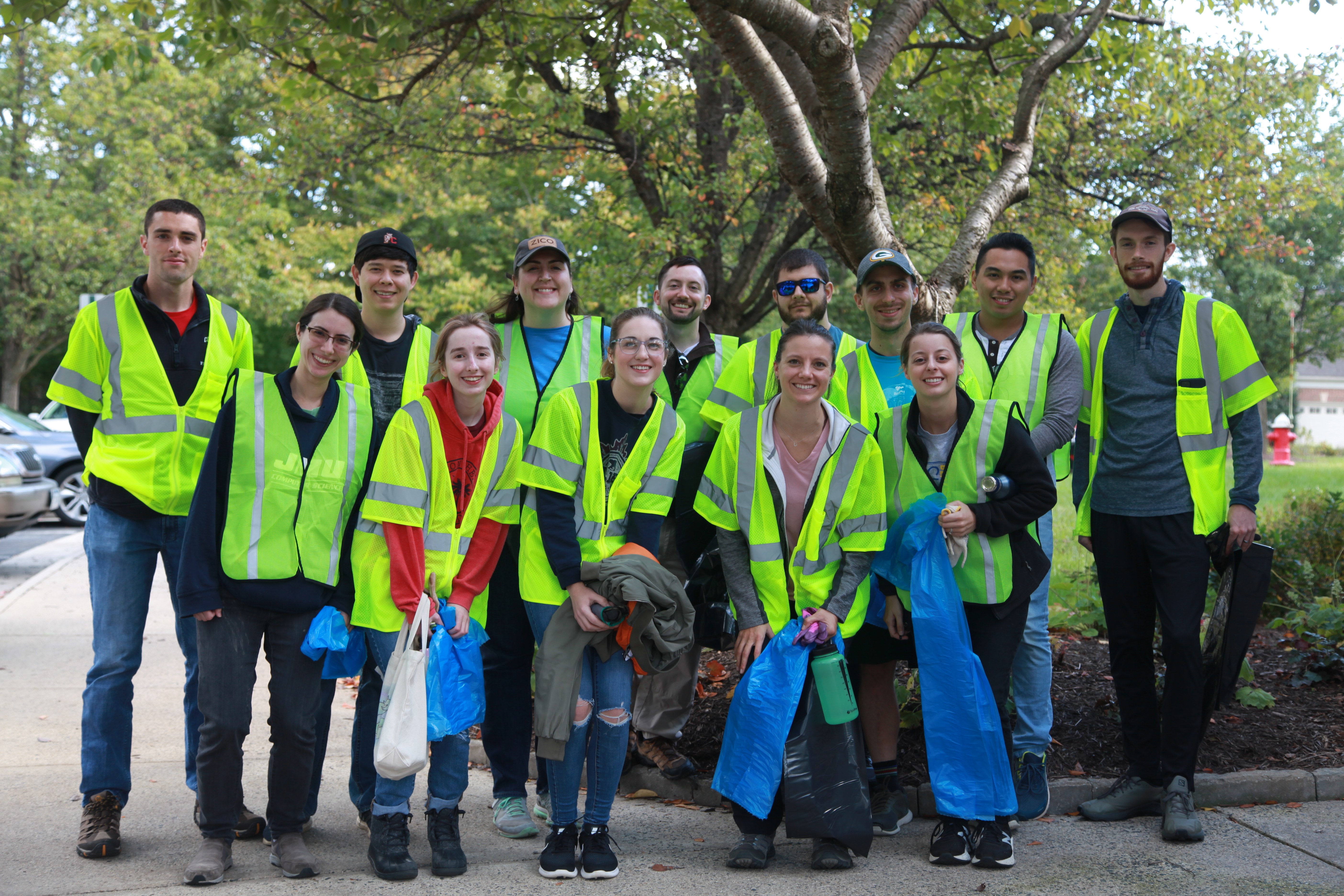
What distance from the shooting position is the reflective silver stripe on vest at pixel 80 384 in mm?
3977

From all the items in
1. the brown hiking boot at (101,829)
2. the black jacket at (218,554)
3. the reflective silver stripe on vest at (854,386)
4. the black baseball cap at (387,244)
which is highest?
the black baseball cap at (387,244)

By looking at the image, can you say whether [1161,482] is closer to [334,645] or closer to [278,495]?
[334,645]

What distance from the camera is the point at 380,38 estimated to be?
22.6 ft

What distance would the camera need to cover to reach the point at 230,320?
14.2 ft

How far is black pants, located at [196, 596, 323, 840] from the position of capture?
3.63 m

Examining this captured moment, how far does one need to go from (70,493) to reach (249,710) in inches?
516

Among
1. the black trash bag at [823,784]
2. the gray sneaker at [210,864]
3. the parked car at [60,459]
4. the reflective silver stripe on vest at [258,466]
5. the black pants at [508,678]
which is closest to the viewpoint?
the gray sneaker at [210,864]

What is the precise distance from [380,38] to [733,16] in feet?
9.11

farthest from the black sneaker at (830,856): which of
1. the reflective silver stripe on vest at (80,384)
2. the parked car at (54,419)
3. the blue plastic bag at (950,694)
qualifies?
the parked car at (54,419)

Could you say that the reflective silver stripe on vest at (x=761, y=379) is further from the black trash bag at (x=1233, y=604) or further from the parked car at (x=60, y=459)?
the parked car at (x=60, y=459)

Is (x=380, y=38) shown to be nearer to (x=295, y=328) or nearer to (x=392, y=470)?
(x=295, y=328)

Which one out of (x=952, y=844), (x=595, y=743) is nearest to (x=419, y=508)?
(x=595, y=743)

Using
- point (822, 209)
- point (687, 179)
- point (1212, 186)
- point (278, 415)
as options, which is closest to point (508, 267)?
point (687, 179)

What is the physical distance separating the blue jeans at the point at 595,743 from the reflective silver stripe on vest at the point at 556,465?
18.7 inches
